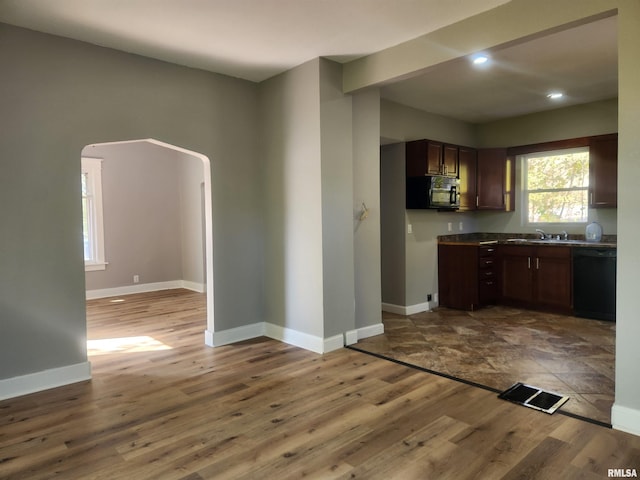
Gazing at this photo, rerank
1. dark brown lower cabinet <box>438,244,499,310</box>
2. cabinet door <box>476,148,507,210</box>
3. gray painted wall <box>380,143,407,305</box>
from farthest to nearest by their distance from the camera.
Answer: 1. cabinet door <box>476,148,507,210</box>
2. dark brown lower cabinet <box>438,244,499,310</box>
3. gray painted wall <box>380,143,407,305</box>

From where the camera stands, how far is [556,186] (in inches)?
236

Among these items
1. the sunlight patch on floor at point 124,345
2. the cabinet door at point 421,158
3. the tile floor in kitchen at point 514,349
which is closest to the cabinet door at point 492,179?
the cabinet door at point 421,158

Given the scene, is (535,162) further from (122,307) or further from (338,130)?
(122,307)

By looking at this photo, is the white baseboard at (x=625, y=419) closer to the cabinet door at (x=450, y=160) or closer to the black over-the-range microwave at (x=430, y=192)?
the black over-the-range microwave at (x=430, y=192)

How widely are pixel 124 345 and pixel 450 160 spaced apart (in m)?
4.51

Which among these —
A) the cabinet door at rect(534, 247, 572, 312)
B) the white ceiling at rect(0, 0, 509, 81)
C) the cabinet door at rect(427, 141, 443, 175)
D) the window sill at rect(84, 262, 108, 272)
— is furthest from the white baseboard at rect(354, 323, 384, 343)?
the window sill at rect(84, 262, 108, 272)

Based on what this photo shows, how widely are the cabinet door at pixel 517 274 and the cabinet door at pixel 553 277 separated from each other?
Result: 0.30 feet

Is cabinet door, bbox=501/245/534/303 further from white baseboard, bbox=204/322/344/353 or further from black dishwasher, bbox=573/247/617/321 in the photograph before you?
white baseboard, bbox=204/322/344/353

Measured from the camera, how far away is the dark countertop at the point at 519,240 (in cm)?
520

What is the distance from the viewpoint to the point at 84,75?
11.2 ft

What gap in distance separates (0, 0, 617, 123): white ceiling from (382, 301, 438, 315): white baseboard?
263 centimetres

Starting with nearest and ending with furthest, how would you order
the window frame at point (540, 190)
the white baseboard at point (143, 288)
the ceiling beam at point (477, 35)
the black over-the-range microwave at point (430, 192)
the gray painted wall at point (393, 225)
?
1. the ceiling beam at point (477, 35)
2. the black over-the-range microwave at point (430, 192)
3. the gray painted wall at point (393, 225)
4. the window frame at point (540, 190)
5. the white baseboard at point (143, 288)

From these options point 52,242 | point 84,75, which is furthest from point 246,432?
point 84,75

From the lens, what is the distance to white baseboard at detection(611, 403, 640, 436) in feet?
7.91
